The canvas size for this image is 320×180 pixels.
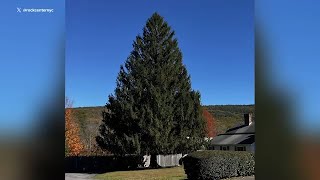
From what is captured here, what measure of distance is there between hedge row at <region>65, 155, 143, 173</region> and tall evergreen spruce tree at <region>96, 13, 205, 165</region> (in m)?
0.15

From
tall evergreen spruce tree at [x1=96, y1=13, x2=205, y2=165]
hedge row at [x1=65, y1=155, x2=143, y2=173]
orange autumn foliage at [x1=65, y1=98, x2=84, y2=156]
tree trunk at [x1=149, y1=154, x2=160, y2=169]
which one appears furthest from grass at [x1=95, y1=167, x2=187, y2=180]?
tall evergreen spruce tree at [x1=96, y1=13, x2=205, y2=165]

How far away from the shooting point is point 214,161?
14.7 feet

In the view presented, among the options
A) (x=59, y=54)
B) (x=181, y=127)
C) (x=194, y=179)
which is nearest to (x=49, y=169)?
(x=59, y=54)

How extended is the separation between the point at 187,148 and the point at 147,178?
159 cm

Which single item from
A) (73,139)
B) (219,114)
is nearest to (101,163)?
(73,139)

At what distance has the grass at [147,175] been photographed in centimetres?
362

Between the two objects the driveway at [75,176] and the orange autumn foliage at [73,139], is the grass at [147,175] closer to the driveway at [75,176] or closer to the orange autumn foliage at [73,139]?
the driveway at [75,176]

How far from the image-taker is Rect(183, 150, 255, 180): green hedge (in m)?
4.13

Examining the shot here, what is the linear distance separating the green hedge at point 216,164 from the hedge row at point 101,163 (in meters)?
0.71

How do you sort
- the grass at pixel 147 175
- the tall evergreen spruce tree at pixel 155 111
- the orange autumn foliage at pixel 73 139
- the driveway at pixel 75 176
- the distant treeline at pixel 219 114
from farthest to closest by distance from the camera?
the tall evergreen spruce tree at pixel 155 111 → the grass at pixel 147 175 → the orange autumn foliage at pixel 73 139 → the distant treeline at pixel 219 114 → the driveway at pixel 75 176

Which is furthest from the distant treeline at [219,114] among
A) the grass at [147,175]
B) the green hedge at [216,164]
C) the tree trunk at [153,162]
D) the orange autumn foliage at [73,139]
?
the tree trunk at [153,162]

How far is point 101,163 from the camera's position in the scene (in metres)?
4.69

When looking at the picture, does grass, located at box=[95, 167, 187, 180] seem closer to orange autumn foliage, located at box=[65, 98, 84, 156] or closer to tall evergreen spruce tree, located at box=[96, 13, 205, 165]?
orange autumn foliage, located at box=[65, 98, 84, 156]

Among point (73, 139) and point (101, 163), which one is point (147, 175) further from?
point (101, 163)
